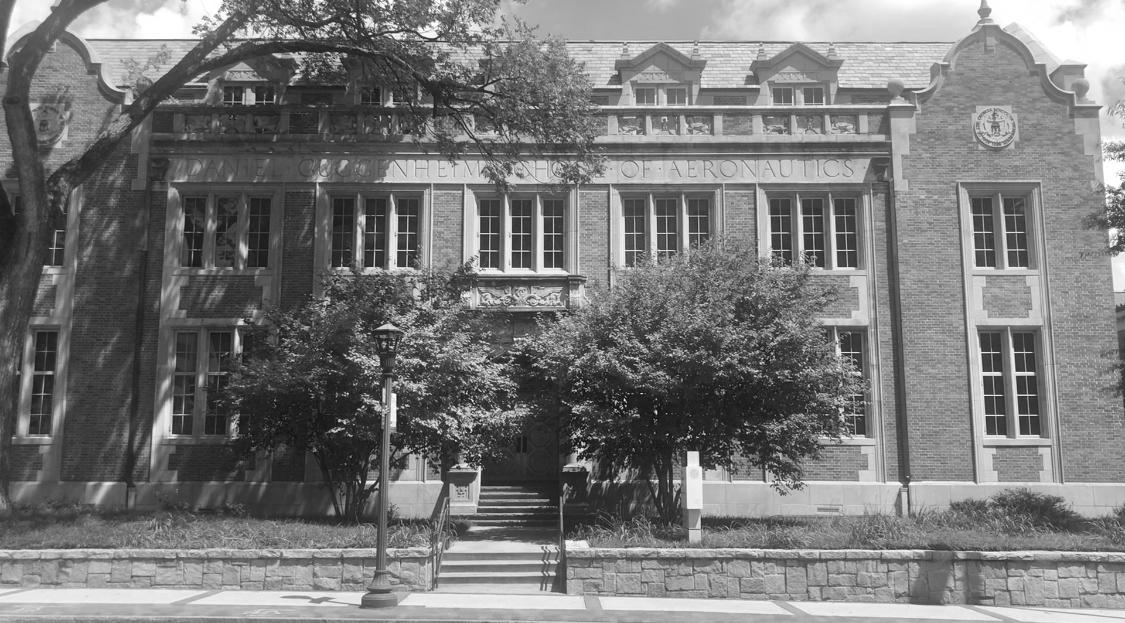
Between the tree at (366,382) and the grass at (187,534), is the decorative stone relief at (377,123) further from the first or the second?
the grass at (187,534)

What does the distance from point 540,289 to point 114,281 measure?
950 centimetres

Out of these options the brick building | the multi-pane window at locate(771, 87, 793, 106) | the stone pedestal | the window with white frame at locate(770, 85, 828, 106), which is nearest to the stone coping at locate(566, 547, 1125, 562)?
the stone pedestal

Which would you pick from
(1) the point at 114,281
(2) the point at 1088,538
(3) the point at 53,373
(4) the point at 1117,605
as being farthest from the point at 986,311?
(3) the point at 53,373

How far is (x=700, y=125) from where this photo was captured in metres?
21.0

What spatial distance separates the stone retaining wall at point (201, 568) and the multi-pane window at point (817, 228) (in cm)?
1202

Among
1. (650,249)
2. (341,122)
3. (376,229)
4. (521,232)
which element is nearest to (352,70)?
(341,122)

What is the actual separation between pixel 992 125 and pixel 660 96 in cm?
763

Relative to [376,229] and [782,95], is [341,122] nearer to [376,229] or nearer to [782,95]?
[376,229]

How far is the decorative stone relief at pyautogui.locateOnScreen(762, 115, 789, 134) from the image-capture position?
20.9 m

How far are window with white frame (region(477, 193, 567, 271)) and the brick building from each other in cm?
5

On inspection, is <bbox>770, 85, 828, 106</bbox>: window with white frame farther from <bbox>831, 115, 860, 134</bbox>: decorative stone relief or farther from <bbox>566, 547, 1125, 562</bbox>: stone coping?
<bbox>566, 547, 1125, 562</bbox>: stone coping

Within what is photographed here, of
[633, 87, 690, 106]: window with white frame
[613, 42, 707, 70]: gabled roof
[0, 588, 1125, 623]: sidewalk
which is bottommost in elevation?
[0, 588, 1125, 623]: sidewalk

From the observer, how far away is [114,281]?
803 inches

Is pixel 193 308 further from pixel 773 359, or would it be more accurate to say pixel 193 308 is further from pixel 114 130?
pixel 773 359
